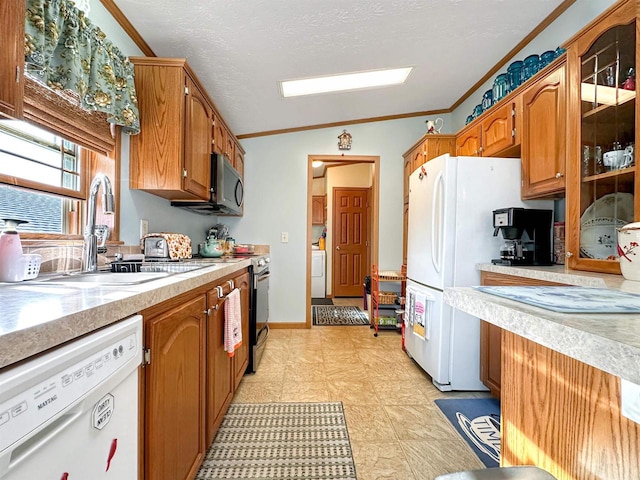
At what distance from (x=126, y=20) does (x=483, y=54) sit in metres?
→ 2.58

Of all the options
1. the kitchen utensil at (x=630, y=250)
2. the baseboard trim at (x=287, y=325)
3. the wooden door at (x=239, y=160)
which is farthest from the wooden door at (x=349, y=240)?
the kitchen utensil at (x=630, y=250)

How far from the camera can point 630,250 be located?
127 centimetres

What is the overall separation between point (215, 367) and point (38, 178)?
1107 millimetres

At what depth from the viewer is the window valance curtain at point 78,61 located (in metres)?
1.09

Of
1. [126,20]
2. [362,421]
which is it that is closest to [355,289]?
[362,421]

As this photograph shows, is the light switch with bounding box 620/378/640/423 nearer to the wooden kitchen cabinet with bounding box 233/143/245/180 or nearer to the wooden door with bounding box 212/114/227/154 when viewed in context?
the wooden door with bounding box 212/114/227/154

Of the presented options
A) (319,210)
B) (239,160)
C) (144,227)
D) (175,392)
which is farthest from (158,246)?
(319,210)

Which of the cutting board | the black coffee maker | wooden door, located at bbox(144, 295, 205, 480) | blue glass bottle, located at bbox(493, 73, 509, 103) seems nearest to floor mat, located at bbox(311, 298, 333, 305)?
the black coffee maker

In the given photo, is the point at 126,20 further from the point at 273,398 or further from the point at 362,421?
the point at 362,421

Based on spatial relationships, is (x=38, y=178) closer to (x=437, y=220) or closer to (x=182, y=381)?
(x=182, y=381)

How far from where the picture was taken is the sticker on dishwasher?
24.5 inches

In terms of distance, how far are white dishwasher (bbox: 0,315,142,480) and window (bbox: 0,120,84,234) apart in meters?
0.90

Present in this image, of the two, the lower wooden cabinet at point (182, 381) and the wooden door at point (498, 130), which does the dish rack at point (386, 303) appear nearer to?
the wooden door at point (498, 130)

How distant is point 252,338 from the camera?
243 cm
